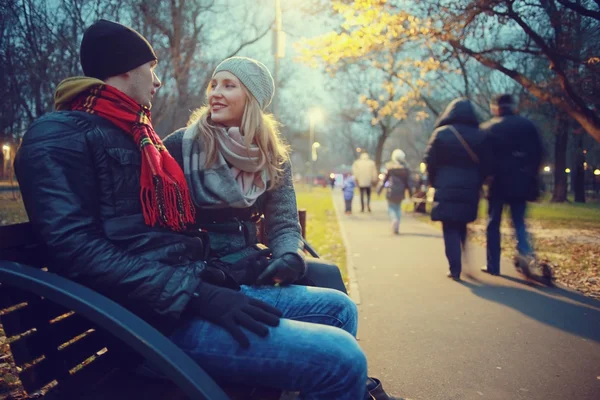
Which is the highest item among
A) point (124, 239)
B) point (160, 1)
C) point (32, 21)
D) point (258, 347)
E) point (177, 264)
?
point (160, 1)

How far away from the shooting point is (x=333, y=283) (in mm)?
2463

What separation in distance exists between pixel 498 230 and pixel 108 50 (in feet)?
18.1

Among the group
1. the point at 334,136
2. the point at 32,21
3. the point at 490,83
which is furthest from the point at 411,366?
the point at 334,136

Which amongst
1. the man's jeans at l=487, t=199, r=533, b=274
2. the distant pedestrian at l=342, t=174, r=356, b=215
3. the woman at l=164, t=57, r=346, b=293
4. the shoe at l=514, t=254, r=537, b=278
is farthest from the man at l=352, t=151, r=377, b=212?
the woman at l=164, t=57, r=346, b=293

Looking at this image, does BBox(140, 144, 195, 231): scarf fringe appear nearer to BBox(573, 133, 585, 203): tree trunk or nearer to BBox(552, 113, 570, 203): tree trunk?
BBox(552, 113, 570, 203): tree trunk

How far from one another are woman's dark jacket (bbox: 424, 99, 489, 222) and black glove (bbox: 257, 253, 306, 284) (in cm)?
404

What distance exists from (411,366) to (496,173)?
3527 mm

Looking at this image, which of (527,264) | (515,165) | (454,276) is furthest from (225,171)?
(527,264)

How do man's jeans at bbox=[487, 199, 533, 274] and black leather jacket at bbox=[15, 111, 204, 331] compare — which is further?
man's jeans at bbox=[487, 199, 533, 274]

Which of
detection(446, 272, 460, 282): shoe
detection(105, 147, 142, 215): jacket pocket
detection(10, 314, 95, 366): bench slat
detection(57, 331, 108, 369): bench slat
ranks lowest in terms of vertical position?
detection(446, 272, 460, 282): shoe

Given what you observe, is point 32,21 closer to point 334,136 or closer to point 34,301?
point 34,301

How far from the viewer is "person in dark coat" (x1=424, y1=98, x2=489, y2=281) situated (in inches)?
225

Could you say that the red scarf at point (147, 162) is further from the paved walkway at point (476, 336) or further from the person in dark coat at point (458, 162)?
the person in dark coat at point (458, 162)

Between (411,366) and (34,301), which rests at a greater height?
(34,301)
